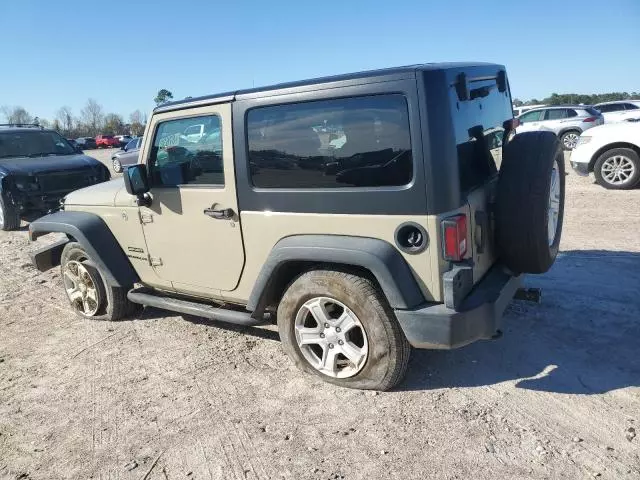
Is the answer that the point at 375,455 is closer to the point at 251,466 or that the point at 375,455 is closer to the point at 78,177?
the point at 251,466

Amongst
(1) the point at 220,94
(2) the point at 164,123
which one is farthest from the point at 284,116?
(2) the point at 164,123

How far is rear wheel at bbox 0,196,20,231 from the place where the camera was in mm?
9094

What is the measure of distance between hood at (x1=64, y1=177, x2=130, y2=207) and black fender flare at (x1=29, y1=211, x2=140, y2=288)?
0.16 meters

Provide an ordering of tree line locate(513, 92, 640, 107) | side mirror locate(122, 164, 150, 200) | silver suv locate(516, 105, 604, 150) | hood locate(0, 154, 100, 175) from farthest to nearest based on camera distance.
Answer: tree line locate(513, 92, 640, 107)
silver suv locate(516, 105, 604, 150)
hood locate(0, 154, 100, 175)
side mirror locate(122, 164, 150, 200)

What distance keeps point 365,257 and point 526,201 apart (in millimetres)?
1017

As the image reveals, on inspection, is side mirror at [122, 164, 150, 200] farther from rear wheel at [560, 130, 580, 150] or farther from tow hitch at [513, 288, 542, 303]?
rear wheel at [560, 130, 580, 150]

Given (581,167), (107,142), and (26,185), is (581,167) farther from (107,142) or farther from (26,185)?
(107,142)

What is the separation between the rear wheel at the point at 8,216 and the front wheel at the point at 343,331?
26.2 ft

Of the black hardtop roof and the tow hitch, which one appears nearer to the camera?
the black hardtop roof

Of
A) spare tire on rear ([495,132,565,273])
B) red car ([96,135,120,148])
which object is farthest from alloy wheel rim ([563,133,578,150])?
red car ([96,135,120,148])

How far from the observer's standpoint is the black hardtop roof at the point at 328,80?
106 inches

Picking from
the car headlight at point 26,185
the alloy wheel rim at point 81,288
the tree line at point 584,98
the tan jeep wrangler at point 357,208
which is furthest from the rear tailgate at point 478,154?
the tree line at point 584,98

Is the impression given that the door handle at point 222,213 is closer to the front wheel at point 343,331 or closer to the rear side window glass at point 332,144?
the rear side window glass at point 332,144

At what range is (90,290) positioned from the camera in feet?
15.5
